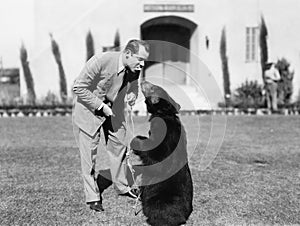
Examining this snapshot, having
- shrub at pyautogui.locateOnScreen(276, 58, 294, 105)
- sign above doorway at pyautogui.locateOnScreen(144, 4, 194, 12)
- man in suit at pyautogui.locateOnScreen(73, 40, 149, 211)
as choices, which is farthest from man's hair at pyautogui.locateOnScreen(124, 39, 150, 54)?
shrub at pyautogui.locateOnScreen(276, 58, 294, 105)

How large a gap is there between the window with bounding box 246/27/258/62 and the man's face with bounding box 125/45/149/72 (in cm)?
1534

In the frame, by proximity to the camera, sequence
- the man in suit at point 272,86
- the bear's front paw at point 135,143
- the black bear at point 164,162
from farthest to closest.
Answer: the man in suit at point 272,86 < the bear's front paw at point 135,143 < the black bear at point 164,162

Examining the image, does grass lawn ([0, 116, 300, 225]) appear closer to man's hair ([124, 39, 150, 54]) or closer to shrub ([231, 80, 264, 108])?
man's hair ([124, 39, 150, 54])

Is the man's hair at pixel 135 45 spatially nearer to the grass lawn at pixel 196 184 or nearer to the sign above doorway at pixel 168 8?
the grass lawn at pixel 196 184

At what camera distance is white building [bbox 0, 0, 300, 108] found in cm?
1833

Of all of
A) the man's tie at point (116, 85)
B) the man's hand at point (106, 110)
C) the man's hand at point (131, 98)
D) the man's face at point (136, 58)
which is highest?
the man's face at point (136, 58)

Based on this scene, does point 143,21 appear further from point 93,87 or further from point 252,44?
point 93,87

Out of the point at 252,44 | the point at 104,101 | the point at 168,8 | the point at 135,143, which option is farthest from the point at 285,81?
the point at 104,101

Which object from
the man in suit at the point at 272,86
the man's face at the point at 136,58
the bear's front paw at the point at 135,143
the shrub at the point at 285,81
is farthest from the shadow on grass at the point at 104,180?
the shrub at the point at 285,81

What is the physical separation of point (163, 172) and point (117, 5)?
46.0ft

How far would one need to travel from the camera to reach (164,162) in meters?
5.22

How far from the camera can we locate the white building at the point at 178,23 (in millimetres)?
18328

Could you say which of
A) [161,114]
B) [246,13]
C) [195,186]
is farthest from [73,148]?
[246,13]

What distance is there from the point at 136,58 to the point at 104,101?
0.73 metres
